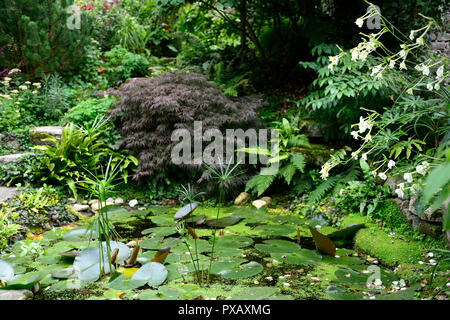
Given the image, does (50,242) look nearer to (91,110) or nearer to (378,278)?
(91,110)

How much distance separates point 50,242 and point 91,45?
5191 millimetres

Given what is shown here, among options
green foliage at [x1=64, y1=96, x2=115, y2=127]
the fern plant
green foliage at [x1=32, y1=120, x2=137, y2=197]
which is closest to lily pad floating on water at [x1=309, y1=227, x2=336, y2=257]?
the fern plant

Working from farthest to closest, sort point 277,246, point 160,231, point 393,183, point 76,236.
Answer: point 393,183 → point 160,231 → point 76,236 → point 277,246

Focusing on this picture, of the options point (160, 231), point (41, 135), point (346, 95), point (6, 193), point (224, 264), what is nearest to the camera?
point (224, 264)

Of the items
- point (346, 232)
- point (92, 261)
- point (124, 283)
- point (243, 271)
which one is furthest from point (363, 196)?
point (92, 261)

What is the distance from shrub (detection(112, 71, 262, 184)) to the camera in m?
4.95

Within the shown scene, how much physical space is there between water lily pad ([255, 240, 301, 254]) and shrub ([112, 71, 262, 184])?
5.70ft

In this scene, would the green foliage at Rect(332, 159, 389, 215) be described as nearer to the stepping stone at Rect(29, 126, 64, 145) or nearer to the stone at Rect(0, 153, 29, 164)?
the stepping stone at Rect(29, 126, 64, 145)

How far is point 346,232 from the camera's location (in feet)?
11.5

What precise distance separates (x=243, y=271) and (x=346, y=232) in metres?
1.22

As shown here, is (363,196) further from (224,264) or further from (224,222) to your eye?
(224,264)

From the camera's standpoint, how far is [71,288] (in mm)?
2648

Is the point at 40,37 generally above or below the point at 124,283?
above
